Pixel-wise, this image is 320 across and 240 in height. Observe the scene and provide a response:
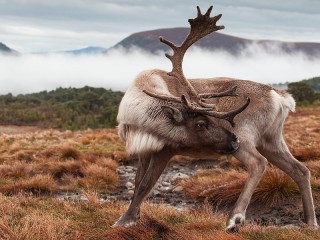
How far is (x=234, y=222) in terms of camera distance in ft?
22.0

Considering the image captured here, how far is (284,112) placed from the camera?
8.09m

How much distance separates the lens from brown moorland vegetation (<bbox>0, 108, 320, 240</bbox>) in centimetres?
624

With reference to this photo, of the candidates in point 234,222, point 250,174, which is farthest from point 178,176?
point 234,222

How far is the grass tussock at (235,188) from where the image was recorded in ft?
31.5

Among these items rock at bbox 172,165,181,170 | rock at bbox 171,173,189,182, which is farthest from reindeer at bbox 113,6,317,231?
rock at bbox 172,165,181,170

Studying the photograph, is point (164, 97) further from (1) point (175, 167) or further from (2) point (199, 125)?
(1) point (175, 167)

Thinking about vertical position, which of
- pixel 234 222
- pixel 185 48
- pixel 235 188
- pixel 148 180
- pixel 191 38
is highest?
pixel 191 38

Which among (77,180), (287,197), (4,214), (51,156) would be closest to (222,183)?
(287,197)

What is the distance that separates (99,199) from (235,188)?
2852 millimetres

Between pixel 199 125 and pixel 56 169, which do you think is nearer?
pixel 199 125

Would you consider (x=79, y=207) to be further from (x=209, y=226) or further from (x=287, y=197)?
(x=287, y=197)

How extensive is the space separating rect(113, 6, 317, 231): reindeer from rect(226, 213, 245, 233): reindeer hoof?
15 millimetres

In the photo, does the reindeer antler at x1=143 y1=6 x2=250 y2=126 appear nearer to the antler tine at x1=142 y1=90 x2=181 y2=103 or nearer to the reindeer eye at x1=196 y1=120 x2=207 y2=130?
the antler tine at x1=142 y1=90 x2=181 y2=103

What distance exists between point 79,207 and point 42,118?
315 ft
